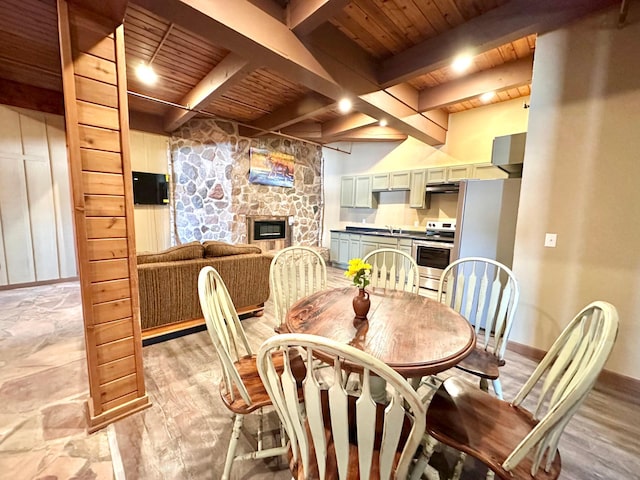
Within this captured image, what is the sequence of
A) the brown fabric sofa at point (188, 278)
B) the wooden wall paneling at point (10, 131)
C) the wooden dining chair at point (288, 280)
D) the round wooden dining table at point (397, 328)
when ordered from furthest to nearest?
1. the wooden wall paneling at point (10, 131)
2. the brown fabric sofa at point (188, 278)
3. the wooden dining chair at point (288, 280)
4. the round wooden dining table at point (397, 328)

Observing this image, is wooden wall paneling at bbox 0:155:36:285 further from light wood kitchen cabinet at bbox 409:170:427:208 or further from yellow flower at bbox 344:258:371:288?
light wood kitchen cabinet at bbox 409:170:427:208

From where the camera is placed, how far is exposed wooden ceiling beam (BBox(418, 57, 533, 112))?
2.93 metres

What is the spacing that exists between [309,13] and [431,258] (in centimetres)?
360

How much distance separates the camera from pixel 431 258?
432 cm

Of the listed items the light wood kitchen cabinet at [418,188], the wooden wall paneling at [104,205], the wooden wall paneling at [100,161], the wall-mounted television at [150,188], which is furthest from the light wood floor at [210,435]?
the wall-mounted television at [150,188]

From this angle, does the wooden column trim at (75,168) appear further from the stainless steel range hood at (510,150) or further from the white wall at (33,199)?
the white wall at (33,199)

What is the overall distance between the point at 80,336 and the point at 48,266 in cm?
252

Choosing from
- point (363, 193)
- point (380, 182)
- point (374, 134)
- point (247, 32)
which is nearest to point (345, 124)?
point (374, 134)

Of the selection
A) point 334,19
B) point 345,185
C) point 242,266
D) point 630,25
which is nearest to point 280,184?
point 345,185

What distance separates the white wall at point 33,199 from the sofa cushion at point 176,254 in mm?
3150

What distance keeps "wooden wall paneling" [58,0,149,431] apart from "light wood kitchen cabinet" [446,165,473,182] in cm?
457

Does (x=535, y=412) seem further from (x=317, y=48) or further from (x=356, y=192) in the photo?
(x=356, y=192)

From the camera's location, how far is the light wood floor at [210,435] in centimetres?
136

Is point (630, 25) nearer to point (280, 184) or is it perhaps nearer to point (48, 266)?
point (280, 184)
